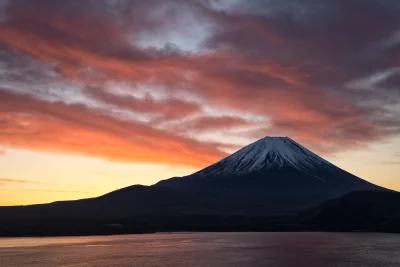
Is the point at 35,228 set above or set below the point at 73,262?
above

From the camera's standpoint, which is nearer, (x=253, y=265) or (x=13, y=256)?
(x=253, y=265)

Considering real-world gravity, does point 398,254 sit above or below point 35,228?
below

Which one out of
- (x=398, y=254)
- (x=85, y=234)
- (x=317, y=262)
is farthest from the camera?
(x=85, y=234)

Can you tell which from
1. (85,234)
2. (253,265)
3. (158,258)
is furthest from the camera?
(85,234)

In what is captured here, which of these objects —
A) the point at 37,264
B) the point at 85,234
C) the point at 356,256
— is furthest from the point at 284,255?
the point at 85,234

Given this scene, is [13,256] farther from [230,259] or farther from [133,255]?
[230,259]

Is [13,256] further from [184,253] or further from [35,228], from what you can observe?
[35,228]

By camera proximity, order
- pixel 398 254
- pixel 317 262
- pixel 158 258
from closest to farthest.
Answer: pixel 317 262 → pixel 158 258 → pixel 398 254

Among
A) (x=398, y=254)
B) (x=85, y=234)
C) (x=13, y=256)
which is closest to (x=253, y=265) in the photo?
(x=398, y=254)

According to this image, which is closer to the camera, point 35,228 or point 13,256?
point 13,256
